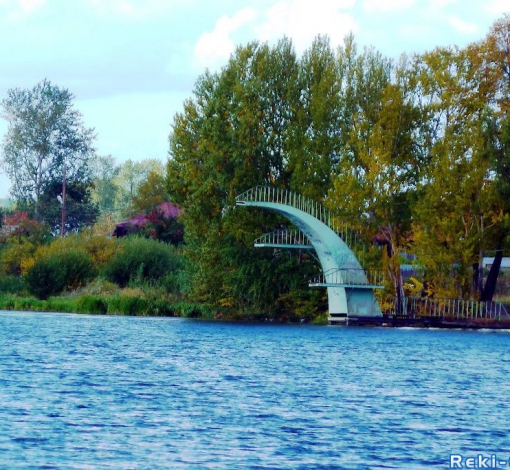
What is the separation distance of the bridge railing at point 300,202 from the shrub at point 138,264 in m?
11.1

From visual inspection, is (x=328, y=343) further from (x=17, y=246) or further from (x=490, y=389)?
(x=17, y=246)

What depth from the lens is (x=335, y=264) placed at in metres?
59.0

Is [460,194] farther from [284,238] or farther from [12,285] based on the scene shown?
[12,285]

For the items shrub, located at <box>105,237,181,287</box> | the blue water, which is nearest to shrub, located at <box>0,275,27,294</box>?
shrub, located at <box>105,237,181,287</box>

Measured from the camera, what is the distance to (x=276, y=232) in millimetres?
64875

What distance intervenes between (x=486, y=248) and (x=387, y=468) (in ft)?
133

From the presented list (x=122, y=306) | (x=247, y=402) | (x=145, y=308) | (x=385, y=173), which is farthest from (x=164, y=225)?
(x=247, y=402)

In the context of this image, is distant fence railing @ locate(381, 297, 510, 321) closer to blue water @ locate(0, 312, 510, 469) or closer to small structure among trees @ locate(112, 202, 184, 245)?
blue water @ locate(0, 312, 510, 469)

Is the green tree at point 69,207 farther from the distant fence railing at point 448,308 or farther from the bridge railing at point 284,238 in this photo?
the distant fence railing at point 448,308

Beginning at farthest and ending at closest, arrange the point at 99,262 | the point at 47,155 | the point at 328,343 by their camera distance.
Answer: the point at 47,155 < the point at 99,262 < the point at 328,343

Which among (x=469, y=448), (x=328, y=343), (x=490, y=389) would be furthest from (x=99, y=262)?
(x=469, y=448)

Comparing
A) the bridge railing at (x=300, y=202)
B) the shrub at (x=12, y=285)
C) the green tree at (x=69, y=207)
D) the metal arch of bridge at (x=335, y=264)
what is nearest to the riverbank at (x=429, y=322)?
the metal arch of bridge at (x=335, y=264)

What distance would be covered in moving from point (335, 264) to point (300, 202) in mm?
5788

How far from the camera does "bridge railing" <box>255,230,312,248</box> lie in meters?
63.5
